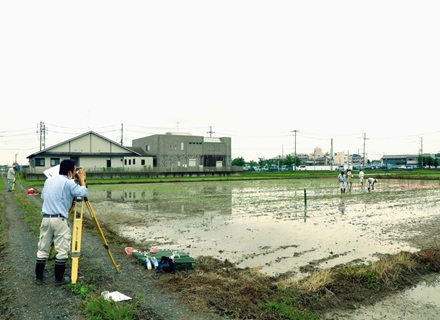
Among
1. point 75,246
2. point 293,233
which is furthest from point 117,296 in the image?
point 293,233

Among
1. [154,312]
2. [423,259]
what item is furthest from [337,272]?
[154,312]

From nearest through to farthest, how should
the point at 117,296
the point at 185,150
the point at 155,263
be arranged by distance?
the point at 117,296 < the point at 155,263 < the point at 185,150

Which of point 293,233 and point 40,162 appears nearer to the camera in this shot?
point 293,233

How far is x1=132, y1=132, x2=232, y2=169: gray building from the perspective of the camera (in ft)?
191

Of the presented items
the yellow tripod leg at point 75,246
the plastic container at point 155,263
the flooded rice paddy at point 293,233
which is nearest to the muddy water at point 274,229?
the flooded rice paddy at point 293,233

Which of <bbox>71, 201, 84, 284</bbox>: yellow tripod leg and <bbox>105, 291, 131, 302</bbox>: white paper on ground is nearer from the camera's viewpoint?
<bbox>105, 291, 131, 302</bbox>: white paper on ground

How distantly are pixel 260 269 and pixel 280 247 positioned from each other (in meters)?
2.00

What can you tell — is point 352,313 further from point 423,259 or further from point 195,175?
point 195,175

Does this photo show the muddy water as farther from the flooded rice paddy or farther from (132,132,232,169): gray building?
(132,132,232,169): gray building

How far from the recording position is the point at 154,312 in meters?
4.53

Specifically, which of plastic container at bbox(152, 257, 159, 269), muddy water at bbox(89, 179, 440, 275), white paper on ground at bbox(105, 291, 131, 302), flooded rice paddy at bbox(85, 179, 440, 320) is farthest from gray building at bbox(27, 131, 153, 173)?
white paper on ground at bbox(105, 291, 131, 302)

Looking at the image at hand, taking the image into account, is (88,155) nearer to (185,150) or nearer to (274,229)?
(185,150)

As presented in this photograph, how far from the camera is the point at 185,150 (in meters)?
60.8

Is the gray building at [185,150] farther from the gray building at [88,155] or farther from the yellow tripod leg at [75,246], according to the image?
the yellow tripod leg at [75,246]
